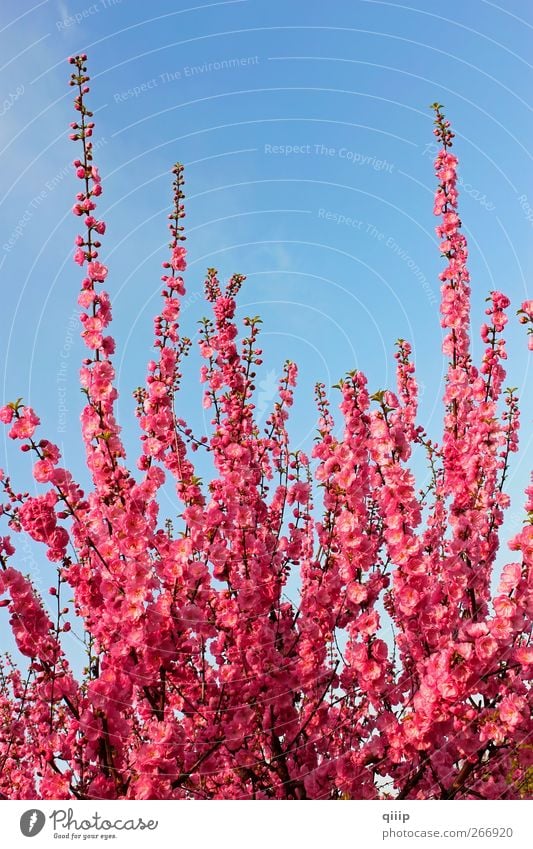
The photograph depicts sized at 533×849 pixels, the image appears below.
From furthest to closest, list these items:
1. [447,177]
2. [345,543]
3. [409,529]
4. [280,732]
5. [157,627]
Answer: [447,177] < [280,732] < [345,543] < [409,529] < [157,627]

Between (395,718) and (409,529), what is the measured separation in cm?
188

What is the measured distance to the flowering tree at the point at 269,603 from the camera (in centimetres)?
610

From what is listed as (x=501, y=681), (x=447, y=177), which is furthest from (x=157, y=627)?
(x=447, y=177)

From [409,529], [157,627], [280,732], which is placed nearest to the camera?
[157,627]

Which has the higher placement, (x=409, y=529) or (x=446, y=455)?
(x=446, y=455)

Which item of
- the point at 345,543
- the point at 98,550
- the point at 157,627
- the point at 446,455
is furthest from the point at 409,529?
the point at 98,550

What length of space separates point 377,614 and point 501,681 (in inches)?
57.3

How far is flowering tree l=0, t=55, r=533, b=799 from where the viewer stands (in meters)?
6.10

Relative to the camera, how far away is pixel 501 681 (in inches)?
267

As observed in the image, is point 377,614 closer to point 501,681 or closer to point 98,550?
point 501,681

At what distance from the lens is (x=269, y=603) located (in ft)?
26.6

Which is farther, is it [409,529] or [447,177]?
[447,177]

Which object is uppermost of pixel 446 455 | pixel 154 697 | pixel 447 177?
pixel 447 177
